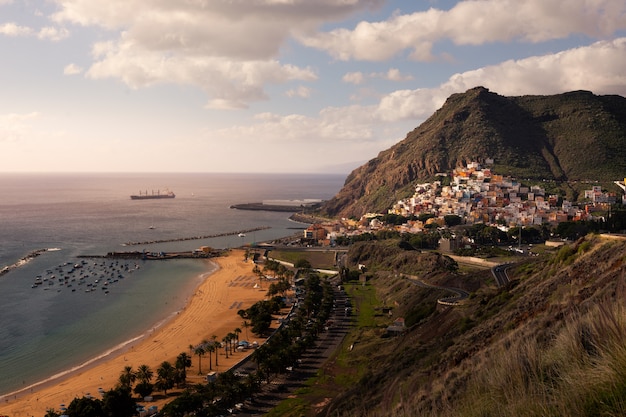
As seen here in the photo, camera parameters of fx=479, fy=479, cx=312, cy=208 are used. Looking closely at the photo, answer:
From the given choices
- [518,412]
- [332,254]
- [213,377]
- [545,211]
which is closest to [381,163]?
[545,211]

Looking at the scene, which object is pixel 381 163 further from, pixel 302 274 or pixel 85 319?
pixel 85 319

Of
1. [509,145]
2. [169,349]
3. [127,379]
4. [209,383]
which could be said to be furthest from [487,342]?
[509,145]

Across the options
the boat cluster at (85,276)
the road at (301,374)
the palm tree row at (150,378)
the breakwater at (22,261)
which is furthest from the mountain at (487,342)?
the breakwater at (22,261)

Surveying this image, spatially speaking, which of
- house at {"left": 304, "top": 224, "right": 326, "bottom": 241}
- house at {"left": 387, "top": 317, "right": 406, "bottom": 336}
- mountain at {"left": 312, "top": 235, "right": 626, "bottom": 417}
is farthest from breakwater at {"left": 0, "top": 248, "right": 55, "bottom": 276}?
house at {"left": 387, "top": 317, "right": 406, "bottom": 336}

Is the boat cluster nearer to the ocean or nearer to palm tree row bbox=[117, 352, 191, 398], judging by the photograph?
the ocean

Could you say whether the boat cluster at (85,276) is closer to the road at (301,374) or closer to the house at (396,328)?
the road at (301,374)

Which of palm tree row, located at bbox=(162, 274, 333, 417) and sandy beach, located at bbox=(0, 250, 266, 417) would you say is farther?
sandy beach, located at bbox=(0, 250, 266, 417)
